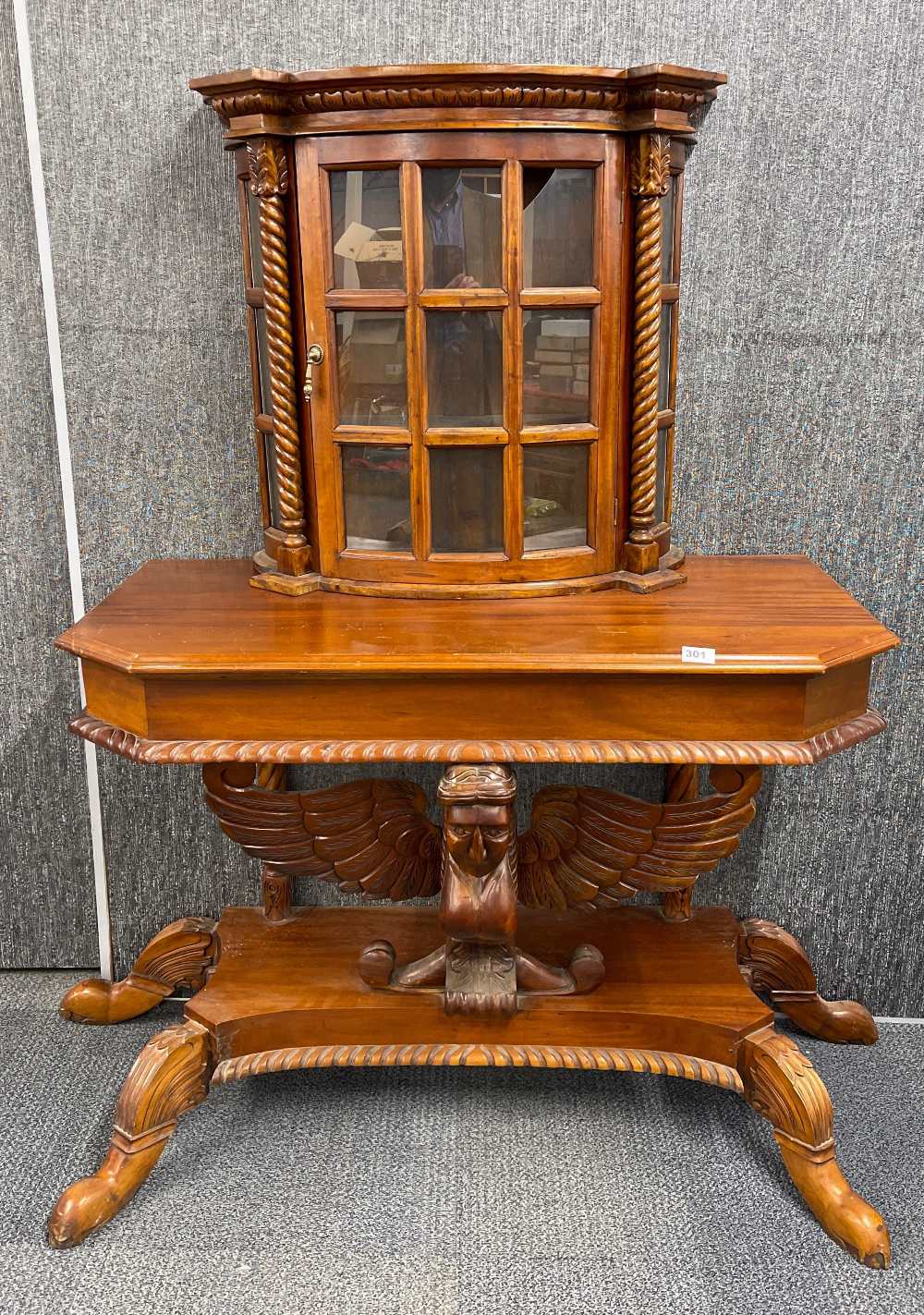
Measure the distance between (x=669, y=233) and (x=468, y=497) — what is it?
47cm

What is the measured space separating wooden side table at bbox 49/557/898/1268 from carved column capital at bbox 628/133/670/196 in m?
0.54

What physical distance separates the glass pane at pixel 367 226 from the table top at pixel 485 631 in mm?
431

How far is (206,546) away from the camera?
6.38 ft

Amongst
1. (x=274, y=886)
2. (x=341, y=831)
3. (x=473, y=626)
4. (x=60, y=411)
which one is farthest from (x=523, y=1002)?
(x=60, y=411)

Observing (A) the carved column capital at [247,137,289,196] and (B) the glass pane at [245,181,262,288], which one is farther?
(B) the glass pane at [245,181,262,288]

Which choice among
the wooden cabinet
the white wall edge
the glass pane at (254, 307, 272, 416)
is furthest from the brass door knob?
the white wall edge

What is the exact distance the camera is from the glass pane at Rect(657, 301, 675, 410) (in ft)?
5.43

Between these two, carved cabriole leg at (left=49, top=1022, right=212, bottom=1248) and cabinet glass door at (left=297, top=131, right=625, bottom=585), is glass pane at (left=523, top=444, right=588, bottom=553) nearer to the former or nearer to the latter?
cabinet glass door at (left=297, top=131, right=625, bottom=585)

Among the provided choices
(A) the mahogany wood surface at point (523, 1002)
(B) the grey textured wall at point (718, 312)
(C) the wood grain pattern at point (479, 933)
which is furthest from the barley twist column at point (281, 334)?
(A) the mahogany wood surface at point (523, 1002)

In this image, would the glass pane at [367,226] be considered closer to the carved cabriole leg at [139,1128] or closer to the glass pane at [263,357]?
the glass pane at [263,357]

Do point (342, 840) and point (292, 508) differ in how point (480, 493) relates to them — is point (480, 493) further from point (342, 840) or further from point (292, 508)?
point (342, 840)

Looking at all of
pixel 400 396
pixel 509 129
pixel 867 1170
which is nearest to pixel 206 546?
pixel 400 396

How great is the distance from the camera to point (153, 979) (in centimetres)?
198

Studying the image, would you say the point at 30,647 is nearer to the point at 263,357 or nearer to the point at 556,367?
the point at 263,357
